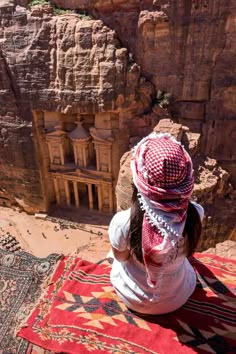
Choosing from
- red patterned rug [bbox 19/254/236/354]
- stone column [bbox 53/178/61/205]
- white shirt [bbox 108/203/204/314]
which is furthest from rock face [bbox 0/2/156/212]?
white shirt [bbox 108/203/204/314]

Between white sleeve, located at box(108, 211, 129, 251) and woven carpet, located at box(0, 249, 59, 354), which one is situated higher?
white sleeve, located at box(108, 211, 129, 251)

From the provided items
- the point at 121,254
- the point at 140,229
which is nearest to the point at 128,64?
the point at 121,254

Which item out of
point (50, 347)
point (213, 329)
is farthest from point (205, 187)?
A: point (50, 347)

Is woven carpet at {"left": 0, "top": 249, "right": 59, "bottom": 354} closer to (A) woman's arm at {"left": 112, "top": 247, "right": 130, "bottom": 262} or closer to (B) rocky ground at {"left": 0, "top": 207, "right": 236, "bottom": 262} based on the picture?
(A) woman's arm at {"left": 112, "top": 247, "right": 130, "bottom": 262}

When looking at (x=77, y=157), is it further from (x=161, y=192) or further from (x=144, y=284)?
(x=161, y=192)

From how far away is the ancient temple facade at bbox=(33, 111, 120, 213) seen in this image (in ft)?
46.8

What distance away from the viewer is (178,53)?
12.5 meters

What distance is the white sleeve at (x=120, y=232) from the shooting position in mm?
2439

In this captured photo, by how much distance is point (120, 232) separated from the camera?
2.46m

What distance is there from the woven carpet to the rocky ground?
8.89 metres

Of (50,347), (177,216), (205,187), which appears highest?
(177,216)

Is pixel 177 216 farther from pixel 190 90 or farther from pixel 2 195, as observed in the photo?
pixel 2 195

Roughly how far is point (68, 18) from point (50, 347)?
1318 centimetres

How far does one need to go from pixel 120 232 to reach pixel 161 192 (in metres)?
0.55
